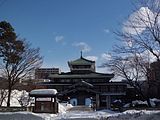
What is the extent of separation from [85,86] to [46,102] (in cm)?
2451

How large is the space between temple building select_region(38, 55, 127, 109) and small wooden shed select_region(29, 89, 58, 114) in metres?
16.1

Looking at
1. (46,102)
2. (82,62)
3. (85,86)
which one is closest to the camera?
(46,102)

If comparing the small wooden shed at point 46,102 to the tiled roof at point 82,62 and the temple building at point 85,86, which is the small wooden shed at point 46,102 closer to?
the temple building at point 85,86

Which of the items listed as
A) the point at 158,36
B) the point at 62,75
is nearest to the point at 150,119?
the point at 158,36

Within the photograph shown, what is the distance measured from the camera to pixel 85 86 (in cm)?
5616

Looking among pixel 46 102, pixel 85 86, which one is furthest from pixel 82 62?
pixel 46 102

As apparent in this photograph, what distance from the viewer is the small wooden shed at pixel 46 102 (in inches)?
1245

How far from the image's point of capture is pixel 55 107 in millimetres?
31859

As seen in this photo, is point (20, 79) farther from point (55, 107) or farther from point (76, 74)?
point (76, 74)

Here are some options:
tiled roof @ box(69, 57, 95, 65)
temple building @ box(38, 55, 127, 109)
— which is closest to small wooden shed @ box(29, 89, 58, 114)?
temple building @ box(38, 55, 127, 109)

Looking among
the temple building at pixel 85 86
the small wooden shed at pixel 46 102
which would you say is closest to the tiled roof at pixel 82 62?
the temple building at pixel 85 86

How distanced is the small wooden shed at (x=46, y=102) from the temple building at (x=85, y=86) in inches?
633

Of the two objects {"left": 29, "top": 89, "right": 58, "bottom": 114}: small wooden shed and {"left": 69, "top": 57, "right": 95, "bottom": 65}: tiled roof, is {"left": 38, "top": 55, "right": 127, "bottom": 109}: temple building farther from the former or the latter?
{"left": 29, "top": 89, "right": 58, "bottom": 114}: small wooden shed

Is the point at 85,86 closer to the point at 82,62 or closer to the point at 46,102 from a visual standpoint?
the point at 82,62
